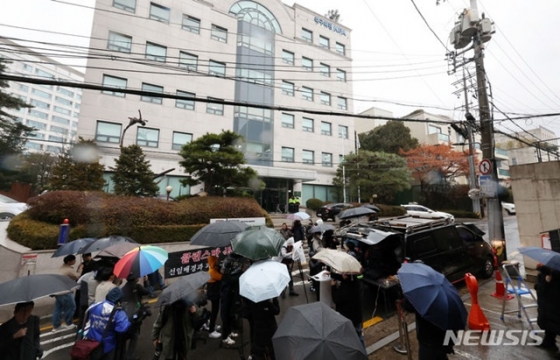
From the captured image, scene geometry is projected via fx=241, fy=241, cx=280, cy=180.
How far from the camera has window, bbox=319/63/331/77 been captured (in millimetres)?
30016

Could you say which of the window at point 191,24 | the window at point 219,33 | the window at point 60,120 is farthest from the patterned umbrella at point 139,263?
the window at point 60,120

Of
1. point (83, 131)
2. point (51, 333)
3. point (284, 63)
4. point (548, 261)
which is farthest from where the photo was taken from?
point (284, 63)

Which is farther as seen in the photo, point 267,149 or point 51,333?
point 267,149

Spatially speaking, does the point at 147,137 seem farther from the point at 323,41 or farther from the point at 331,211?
the point at 323,41

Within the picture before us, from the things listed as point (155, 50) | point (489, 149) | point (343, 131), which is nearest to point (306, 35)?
point (343, 131)

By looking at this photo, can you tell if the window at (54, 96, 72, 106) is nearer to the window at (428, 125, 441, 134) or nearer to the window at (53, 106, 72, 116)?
the window at (53, 106, 72, 116)

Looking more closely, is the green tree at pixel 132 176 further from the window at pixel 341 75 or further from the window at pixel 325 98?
the window at pixel 341 75

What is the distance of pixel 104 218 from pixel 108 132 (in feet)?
43.2

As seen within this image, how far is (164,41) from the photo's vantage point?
21562 mm

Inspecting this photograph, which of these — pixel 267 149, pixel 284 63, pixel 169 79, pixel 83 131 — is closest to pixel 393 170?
pixel 267 149

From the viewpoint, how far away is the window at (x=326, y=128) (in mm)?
29172

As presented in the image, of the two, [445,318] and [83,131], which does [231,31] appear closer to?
[83,131]

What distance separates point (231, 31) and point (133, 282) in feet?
88.4

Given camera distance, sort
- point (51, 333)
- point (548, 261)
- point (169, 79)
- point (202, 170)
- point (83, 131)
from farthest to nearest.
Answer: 1. point (169, 79)
2. point (83, 131)
3. point (202, 170)
4. point (51, 333)
5. point (548, 261)
